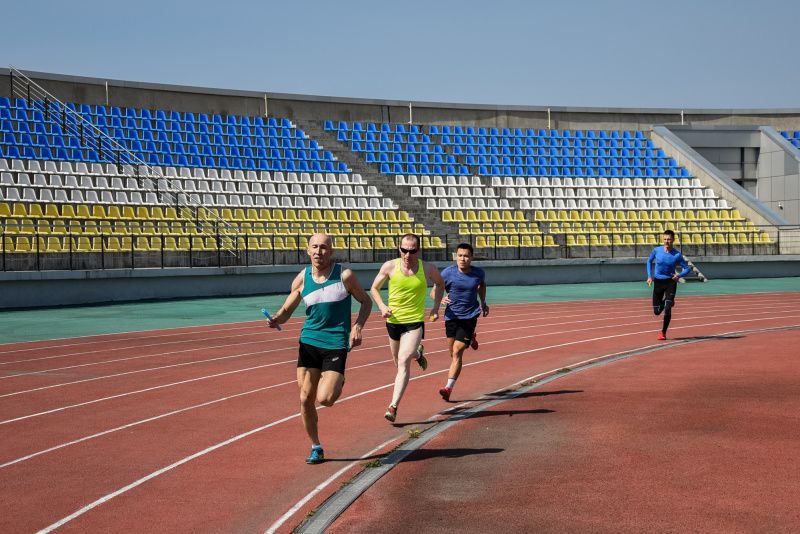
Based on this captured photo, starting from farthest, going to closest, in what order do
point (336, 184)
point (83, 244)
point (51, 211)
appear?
point (336, 184) → point (51, 211) → point (83, 244)

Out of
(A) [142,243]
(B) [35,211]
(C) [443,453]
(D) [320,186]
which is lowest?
(C) [443,453]

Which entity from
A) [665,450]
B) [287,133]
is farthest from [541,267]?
Result: [665,450]

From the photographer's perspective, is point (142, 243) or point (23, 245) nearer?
point (23, 245)

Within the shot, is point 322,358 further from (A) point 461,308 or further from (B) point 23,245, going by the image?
(B) point 23,245

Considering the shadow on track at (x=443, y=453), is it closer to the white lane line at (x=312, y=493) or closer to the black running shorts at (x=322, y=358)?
the white lane line at (x=312, y=493)

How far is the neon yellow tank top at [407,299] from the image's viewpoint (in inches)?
355

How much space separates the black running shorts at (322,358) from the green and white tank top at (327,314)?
42mm

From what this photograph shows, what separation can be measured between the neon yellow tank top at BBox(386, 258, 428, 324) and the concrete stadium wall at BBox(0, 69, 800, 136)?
2824 cm

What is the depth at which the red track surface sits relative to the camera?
6.11 meters

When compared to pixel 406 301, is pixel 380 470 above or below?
below

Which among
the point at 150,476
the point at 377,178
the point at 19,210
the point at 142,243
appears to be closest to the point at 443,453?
the point at 150,476

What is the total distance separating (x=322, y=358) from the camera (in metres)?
7.21

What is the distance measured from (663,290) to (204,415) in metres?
9.63

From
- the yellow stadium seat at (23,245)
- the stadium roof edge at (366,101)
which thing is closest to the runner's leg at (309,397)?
the yellow stadium seat at (23,245)
